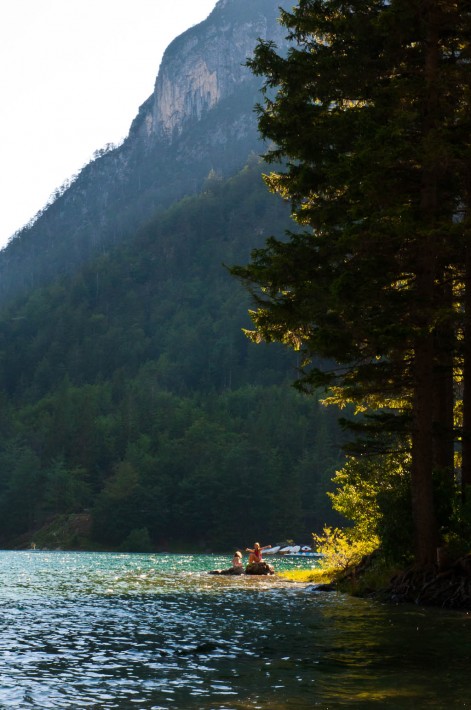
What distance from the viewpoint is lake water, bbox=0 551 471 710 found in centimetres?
1138

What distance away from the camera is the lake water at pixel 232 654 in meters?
11.4

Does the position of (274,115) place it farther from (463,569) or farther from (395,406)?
(463,569)

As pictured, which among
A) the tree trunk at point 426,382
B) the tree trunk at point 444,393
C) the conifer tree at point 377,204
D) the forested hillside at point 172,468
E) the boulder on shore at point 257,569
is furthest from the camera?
the forested hillside at point 172,468

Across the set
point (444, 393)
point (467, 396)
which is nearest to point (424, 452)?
point (467, 396)

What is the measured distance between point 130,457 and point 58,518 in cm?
1460

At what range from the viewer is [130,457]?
135m

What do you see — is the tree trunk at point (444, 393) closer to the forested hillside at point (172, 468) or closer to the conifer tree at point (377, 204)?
the conifer tree at point (377, 204)

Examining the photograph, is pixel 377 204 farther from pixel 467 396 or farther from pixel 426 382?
pixel 467 396

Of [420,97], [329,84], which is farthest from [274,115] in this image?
[420,97]

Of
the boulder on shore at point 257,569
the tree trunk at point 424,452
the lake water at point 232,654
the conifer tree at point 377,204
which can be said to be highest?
the conifer tree at point 377,204

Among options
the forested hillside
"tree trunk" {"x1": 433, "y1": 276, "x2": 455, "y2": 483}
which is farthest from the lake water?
the forested hillside

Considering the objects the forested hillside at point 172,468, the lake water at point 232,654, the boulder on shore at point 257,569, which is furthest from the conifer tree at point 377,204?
the forested hillside at point 172,468

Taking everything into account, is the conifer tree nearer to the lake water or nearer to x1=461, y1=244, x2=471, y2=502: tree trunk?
x1=461, y1=244, x2=471, y2=502: tree trunk

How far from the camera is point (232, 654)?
15.0 m
